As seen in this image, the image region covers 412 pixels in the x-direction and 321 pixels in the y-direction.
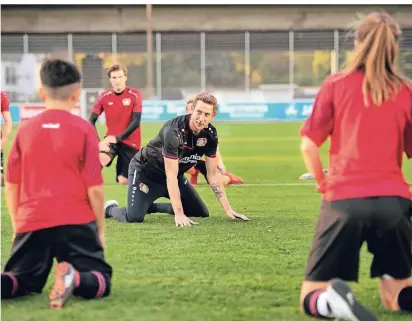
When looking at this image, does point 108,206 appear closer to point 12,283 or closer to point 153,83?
point 12,283

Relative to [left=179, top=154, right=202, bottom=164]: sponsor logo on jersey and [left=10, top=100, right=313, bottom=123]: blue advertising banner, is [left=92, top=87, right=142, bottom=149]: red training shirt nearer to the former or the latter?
[left=179, top=154, right=202, bottom=164]: sponsor logo on jersey

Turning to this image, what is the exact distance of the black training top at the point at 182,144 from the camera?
8.10 metres

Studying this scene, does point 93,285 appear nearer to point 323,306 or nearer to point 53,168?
point 53,168

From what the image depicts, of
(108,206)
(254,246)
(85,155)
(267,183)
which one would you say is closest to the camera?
(85,155)

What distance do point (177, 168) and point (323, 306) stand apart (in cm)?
379

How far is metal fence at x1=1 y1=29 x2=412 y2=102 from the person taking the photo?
43188 mm

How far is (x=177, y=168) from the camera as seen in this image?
8180 millimetres


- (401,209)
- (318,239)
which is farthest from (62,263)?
(401,209)

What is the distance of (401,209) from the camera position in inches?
179

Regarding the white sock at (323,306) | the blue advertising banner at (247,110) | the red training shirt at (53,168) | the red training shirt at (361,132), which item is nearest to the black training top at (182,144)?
the red training shirt at (53,168)

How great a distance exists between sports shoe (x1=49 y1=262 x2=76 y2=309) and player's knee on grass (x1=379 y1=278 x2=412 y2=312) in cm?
169

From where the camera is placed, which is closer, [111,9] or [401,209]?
[401,209]

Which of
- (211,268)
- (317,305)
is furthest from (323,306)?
(211,268)

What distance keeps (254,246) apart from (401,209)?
2835 mm
